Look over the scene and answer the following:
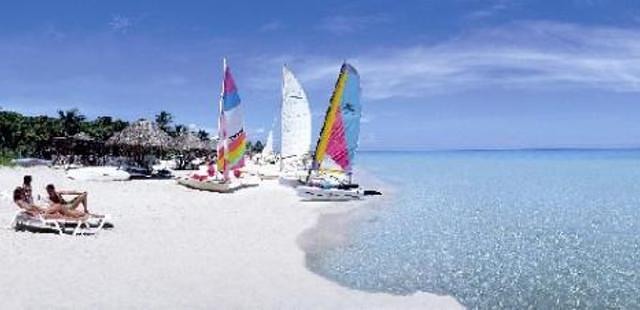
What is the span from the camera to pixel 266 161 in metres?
74.7

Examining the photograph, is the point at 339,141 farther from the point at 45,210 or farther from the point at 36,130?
the point at 36,130

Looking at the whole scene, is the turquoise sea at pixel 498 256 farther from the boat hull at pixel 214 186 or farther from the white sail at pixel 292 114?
the white sail at pixel 292 114

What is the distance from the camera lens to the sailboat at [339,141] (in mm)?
28953

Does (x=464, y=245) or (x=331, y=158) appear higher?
(x=331, y=158)

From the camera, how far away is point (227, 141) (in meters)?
31.5

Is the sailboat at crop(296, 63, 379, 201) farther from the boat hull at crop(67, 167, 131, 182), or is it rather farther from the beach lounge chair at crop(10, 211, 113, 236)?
the beach lounge chair at crop(10, 211, 113, 236)

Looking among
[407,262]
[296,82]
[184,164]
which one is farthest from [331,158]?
[184,164]

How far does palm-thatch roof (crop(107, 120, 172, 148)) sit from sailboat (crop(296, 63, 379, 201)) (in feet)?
54.8

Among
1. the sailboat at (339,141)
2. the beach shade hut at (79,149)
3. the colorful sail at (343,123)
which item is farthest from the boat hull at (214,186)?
the beach shade hut at (79,149)

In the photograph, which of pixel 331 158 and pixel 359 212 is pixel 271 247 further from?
pixel 331 158

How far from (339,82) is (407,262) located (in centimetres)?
1406

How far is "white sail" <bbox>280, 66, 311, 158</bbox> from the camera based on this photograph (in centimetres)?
3956

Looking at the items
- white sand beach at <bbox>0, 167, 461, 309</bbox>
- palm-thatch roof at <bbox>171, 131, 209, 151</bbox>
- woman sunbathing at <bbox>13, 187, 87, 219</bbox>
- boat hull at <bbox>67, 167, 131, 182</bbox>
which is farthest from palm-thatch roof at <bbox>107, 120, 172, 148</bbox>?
woman sunbathing at <bbox>13, 187, 87, 219</bbox>

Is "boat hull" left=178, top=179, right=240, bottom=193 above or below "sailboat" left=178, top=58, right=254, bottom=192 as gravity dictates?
below
